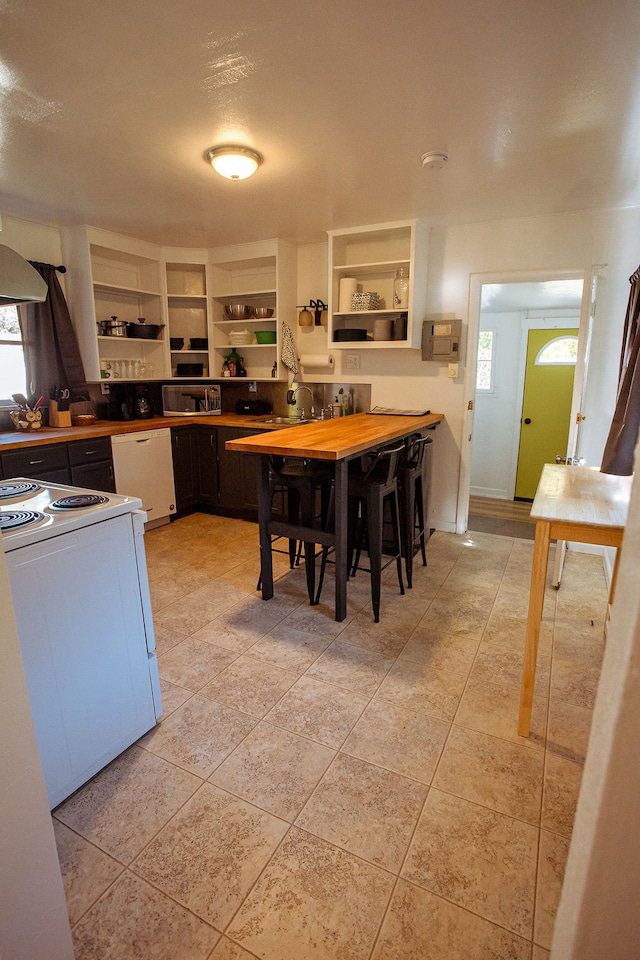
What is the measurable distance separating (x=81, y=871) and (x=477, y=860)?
44.8 inches

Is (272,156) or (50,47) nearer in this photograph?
(50,47)

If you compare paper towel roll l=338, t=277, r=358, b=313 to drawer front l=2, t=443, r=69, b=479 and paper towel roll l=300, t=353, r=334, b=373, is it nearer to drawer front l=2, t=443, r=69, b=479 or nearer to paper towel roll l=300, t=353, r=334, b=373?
paper towel roll l=300, t=353, r=334, b=373

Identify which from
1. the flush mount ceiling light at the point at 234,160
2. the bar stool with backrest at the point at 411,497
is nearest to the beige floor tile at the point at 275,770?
the bar stool with backrest at the point at 411,497

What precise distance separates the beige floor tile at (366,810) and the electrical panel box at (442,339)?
3.04 metres

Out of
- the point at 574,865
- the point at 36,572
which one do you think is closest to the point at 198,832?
the point at 36,572

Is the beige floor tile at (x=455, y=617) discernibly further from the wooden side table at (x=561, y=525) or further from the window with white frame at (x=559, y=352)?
the window with white frame at (x=559, y=352)

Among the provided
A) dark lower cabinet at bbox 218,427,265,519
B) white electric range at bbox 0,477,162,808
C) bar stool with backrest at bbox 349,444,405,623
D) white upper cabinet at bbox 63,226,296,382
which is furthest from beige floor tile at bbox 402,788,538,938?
white upper cabinet at bbox 63,226,296,382

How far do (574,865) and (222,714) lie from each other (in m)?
1.69

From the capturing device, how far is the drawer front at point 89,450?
11.4 feet

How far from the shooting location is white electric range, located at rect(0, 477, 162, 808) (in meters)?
1.42

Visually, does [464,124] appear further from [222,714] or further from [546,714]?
[222,714]

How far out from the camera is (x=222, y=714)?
197 cm

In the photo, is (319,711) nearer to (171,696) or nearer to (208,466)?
(171,696)

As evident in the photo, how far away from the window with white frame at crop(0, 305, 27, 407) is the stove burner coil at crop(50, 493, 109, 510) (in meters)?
2.52
